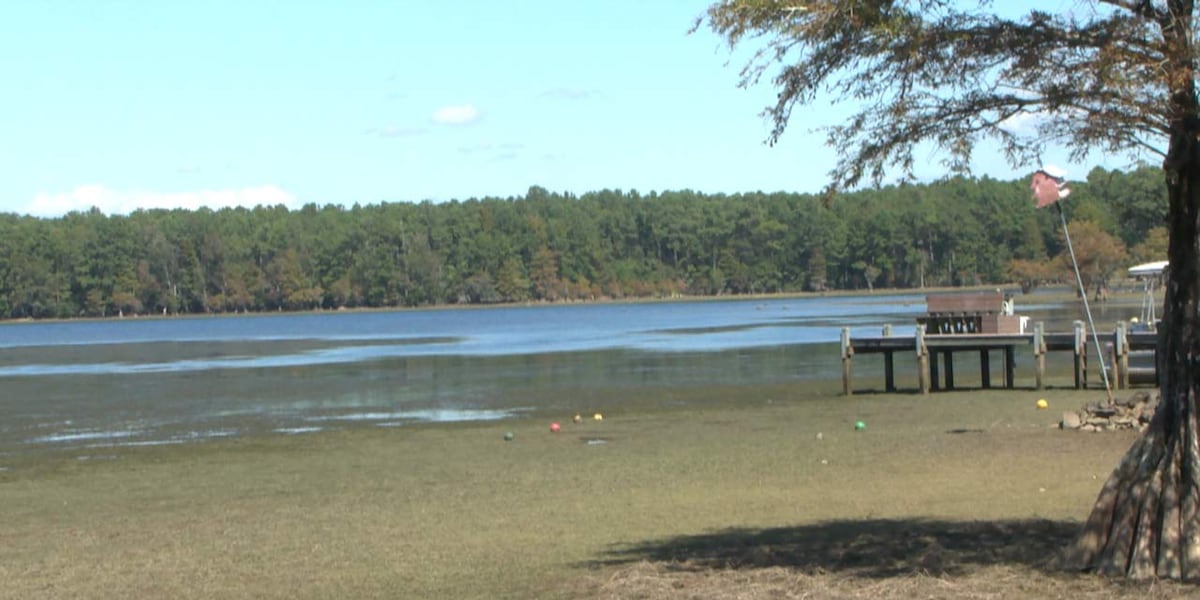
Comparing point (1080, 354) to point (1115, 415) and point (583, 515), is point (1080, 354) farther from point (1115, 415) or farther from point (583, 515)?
point (583, 515)

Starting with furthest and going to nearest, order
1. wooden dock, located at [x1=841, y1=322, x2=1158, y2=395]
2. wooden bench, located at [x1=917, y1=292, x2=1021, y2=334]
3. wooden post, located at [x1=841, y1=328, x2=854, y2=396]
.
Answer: wooden bench, located at [x1=917, y1=292, x2=1021, y2=334], wooden post, located at [x1=841, y1=328, x2=854, y2=396], wooden dock, located at [x1=841, y1=322, x2=1158, y2=395]

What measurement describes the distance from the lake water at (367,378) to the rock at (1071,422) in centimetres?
A: 1334

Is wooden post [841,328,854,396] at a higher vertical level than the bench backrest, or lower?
lower

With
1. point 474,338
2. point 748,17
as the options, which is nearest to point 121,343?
point 474,338

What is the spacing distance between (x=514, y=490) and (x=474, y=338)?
69.5m

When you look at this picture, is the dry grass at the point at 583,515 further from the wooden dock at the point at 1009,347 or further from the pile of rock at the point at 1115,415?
the wooden dock at the point at 1009,347

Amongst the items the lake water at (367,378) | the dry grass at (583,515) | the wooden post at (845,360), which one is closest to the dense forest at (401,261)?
the lake water at (367,378)

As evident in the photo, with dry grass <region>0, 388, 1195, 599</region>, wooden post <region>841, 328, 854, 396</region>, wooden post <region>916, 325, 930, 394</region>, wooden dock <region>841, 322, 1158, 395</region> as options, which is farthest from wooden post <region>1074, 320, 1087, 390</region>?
dry grass <region>0, 388, 1195, 599</region>

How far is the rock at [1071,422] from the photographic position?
22.3 m

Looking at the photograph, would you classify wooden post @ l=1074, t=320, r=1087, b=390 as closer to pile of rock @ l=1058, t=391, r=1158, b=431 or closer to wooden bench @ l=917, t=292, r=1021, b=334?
wooden bench @ l=917, t=292, r=1021, b=334

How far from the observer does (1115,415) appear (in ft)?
70.9

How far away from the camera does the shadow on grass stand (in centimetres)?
1100

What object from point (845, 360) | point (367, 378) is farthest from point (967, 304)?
point (367, 378)

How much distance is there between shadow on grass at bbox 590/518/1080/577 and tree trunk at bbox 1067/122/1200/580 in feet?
1.71
